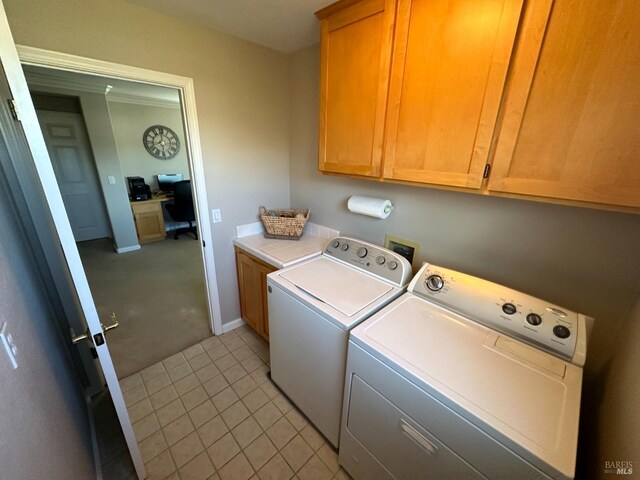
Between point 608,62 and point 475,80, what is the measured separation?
13.6 inches

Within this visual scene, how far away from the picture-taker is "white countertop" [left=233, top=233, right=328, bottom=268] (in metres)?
1.74

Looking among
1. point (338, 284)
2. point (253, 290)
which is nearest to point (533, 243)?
point (338, 284)

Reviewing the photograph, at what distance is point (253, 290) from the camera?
A: 2066mm

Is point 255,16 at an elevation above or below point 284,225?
above

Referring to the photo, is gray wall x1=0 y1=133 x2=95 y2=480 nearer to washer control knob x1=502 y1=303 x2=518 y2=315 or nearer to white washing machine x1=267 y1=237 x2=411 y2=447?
white washing machine x1=267 y1=237 x2=411 y2=447

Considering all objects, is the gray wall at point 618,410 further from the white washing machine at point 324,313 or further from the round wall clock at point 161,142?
the round wall clock at point 161,142

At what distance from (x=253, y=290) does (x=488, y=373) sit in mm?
1644

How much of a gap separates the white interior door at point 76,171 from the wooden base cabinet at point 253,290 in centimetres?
381

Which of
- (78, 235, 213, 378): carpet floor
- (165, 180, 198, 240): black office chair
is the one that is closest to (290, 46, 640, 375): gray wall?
(78, 235, 213, 378): carpet floor

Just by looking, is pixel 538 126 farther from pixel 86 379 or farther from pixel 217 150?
pixel 86 379

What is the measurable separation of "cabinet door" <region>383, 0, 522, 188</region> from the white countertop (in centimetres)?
90

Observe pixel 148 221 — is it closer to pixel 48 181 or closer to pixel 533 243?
pixel 48 181

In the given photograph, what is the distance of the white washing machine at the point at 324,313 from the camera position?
1.22 m

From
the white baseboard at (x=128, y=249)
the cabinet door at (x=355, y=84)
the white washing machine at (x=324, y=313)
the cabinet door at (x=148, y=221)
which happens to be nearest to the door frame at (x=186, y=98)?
the white washing machine at (x=324, y=313)
